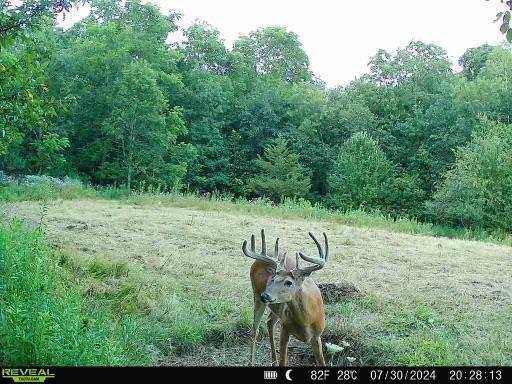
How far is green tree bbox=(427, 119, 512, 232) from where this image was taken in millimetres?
25344

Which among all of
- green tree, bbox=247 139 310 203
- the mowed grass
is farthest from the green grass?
green tree, bbox=247 139 310 203

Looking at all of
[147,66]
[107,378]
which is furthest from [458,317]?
[147,66]

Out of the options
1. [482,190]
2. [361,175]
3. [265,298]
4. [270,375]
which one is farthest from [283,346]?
[361,175]

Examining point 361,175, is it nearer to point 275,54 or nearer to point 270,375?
point 275,54

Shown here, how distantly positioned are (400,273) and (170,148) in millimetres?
23122

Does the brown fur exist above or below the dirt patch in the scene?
above

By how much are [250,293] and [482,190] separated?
21.1 meters

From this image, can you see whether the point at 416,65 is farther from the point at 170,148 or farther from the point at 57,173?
the point at 57,173

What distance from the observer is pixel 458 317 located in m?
5.88

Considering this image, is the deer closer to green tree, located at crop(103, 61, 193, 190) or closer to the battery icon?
the battery icon

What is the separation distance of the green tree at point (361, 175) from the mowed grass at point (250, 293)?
1886cm

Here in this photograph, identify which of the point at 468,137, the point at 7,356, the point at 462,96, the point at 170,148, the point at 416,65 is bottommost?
the point at 7,356

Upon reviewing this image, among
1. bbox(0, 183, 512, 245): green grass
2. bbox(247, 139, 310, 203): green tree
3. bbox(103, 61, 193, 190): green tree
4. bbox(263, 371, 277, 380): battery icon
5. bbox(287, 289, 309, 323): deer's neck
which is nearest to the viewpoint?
bbox(263, 371, 277, 380): battery icon

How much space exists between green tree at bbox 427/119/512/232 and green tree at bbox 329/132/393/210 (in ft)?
14.9
